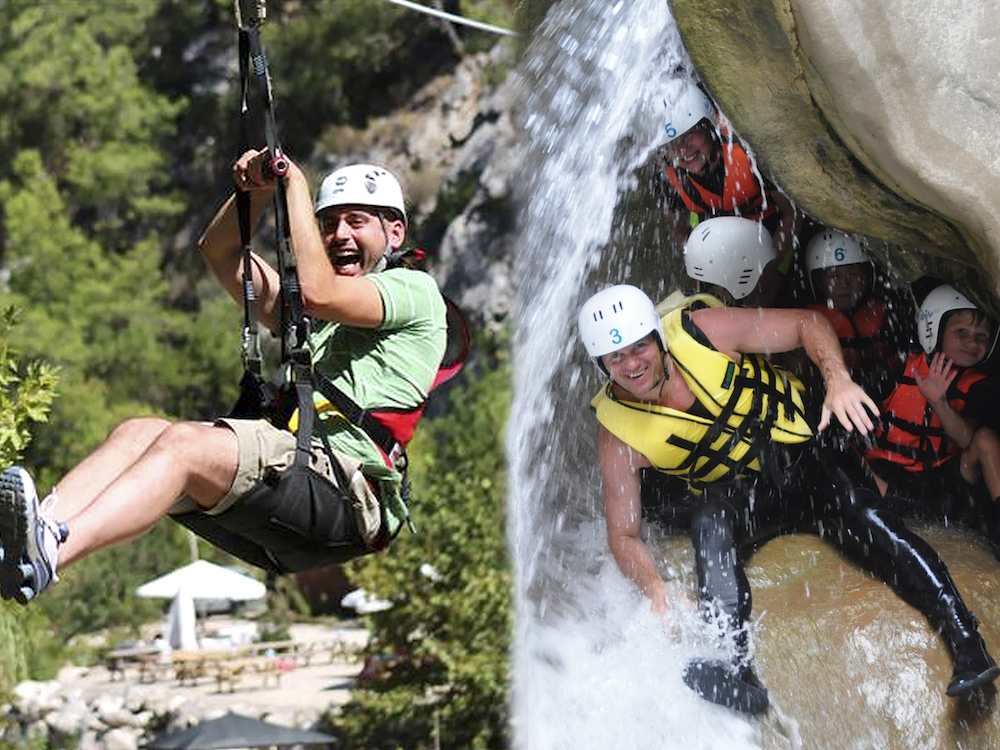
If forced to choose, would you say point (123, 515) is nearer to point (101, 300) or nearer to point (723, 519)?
point (723, 519)

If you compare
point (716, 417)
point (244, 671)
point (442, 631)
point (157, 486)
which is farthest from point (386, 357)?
point (244, 671)

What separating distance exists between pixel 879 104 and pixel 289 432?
1792 millimetres

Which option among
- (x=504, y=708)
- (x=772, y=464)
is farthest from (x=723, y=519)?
(x=504, y=708)

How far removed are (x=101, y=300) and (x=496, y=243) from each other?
22.4 feet

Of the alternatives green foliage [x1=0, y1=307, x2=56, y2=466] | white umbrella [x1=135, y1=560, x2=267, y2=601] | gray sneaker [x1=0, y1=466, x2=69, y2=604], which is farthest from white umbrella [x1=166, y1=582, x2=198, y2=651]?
gray sneaker [x1=0, y1=466, x2=69, y2=604]

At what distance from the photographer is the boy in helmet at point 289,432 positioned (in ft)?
11.6

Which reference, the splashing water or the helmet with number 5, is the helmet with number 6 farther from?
the splashing water

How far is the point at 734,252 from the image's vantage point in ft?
17.5

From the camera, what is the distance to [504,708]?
538 inches

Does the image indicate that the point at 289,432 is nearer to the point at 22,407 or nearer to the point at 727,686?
the point at 727,686

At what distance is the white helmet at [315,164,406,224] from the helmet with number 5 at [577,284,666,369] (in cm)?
88

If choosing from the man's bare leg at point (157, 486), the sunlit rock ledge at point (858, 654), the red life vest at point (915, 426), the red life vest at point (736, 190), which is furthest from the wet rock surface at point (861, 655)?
the man's bare leg at point (157, 486)

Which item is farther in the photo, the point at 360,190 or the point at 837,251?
the point at 837,251

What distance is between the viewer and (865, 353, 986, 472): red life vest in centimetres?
509
